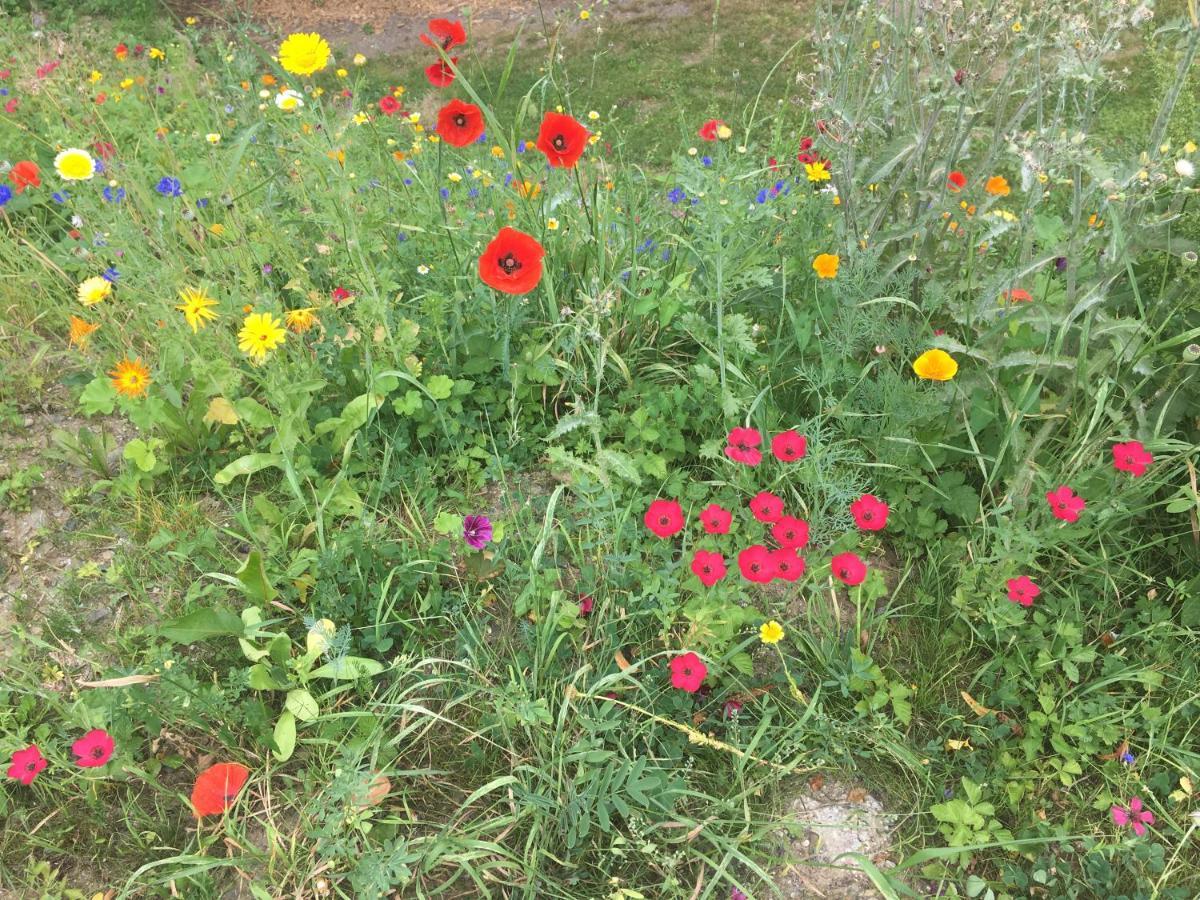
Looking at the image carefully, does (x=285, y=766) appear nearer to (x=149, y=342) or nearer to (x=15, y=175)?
(x=149, y=342)

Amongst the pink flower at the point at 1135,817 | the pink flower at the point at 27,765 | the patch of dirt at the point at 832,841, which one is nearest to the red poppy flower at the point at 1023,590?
the pink flower at the point at 1135,817

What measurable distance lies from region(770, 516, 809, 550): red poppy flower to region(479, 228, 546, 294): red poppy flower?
0.79 m

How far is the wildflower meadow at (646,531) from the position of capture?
154cm

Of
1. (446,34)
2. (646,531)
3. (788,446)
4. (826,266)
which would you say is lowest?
(646,531)

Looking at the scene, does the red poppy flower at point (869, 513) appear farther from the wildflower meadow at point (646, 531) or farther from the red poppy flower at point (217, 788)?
the red poppy flower at point (217, 788)

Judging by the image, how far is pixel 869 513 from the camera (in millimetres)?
1666

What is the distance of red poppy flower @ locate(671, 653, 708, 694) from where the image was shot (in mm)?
1537

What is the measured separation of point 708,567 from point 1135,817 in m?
1.00

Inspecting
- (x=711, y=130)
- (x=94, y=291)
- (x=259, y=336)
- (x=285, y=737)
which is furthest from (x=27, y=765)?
(x=711, y=130)

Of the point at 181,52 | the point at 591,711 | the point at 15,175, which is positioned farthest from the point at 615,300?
the point at 181,52

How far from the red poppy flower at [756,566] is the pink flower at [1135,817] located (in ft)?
2.76

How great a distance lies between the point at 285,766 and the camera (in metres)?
1.66

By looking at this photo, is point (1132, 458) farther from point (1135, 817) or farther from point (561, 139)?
point (561, 139)

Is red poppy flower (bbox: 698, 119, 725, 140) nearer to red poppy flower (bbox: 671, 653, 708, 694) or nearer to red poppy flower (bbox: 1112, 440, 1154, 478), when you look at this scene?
red poppy flower (bbox: 1112, 440, 1154, 478)
